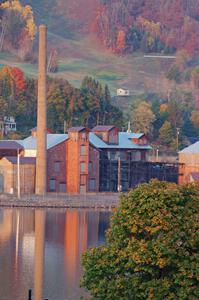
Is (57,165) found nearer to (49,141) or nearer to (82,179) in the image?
(82,179)

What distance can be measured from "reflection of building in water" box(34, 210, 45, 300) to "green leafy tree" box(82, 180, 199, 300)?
22.8ft

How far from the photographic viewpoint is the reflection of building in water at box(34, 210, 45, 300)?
→ 23.9 meters

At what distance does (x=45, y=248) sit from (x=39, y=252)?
121 centimetres

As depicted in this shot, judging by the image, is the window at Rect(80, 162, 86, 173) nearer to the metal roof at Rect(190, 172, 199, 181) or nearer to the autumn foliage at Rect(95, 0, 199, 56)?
the metal roof at Rect(190, 172, 199, 181)

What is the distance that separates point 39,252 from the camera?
30.5 metres

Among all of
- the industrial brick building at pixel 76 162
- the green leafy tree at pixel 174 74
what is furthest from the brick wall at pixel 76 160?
the green leafy tree at pixel 174 74

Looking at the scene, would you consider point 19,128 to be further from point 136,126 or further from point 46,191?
point 46,191

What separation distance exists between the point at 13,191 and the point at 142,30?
334 ft

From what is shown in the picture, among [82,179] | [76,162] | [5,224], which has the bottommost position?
[5,224]

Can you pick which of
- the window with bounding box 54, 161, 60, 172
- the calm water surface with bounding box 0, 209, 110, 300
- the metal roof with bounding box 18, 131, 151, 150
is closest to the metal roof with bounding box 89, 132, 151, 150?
the metal roof with bounding box 18, 131, 151, 150

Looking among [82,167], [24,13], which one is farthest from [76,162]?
[24,13]

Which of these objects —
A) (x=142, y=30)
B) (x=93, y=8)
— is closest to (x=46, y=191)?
(x=142, y=30)

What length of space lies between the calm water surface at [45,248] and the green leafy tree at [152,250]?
22.2 feet

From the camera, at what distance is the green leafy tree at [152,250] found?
50.1 ft
